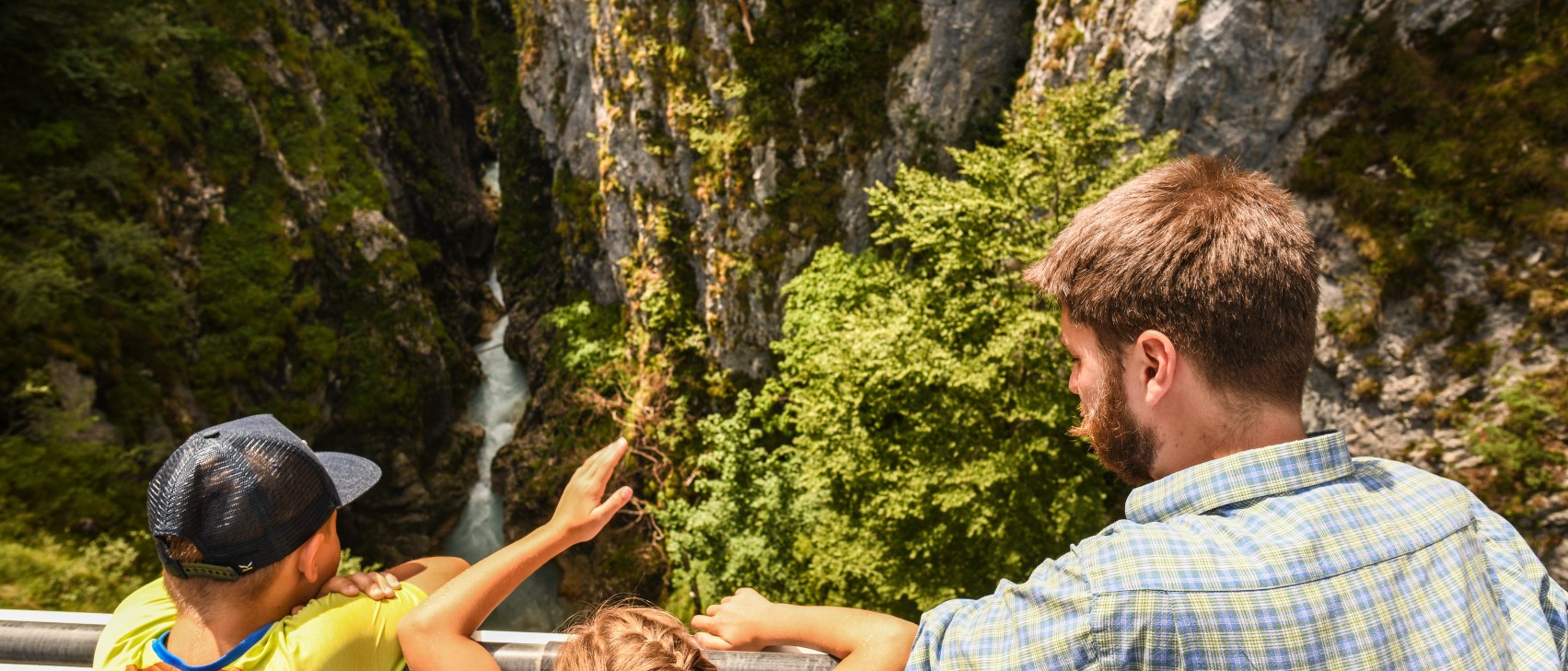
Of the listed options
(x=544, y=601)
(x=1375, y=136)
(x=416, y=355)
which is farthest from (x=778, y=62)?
(x=544, y=601)

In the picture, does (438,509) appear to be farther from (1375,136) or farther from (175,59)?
(1375,136)

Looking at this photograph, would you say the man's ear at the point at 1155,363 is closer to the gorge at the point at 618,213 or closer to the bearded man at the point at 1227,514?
the bearded man at the point at 1227,514

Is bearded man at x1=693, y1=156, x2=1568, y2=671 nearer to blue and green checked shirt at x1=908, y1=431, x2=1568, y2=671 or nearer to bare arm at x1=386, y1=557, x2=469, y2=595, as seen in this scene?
blue and green checked shirt at x1=908, y1=431, x2=1568, y2=671

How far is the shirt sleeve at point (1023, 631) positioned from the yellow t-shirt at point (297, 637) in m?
1.43

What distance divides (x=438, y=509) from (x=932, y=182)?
53.0ft

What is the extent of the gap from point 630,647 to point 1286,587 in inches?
48.1

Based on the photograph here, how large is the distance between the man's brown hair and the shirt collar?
165mm

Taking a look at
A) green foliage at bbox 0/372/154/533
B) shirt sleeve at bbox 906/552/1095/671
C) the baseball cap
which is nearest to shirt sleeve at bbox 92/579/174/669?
the baseball cap

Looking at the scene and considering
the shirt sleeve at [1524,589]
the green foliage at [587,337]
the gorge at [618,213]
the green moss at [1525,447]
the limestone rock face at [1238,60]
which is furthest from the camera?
the green foliage at [587,337]

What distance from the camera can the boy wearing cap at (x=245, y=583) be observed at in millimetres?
1720

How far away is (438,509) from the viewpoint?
61.3ft

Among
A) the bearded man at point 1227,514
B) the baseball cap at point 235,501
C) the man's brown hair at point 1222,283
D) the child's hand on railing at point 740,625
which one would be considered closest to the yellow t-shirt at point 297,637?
the baseball cap at point 235,501

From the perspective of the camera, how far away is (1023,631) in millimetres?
1143

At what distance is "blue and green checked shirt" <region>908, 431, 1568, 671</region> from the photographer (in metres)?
1.04
